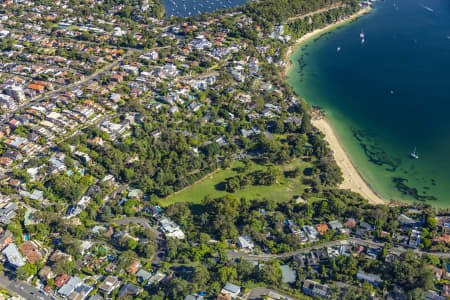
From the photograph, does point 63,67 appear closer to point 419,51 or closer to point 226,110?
point 226,110

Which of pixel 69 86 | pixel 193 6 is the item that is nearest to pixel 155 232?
pixel 69 86

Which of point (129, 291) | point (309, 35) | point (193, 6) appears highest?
point (193, 6)

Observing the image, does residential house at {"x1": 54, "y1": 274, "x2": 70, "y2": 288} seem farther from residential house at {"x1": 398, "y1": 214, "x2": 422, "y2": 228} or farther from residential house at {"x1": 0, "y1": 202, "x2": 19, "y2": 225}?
residential house at {"x1": 398, "y1": 214, "x2": 422, "y2": 228}

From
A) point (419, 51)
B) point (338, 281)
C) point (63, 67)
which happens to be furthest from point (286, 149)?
point (419, 51)

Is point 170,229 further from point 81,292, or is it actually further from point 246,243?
point 81,292

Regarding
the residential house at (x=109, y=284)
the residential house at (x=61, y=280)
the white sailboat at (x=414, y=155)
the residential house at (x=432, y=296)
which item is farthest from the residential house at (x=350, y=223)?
the residential house at (x=61, y=280)
